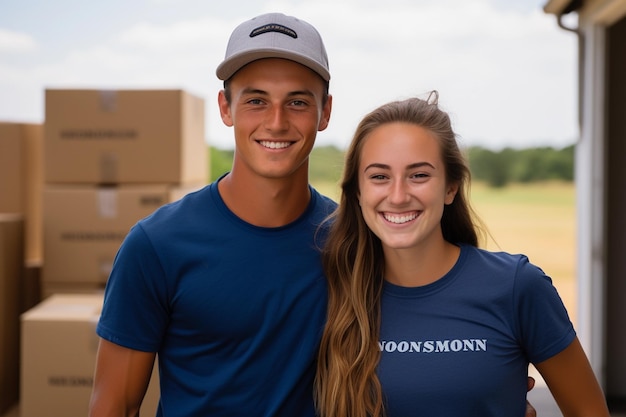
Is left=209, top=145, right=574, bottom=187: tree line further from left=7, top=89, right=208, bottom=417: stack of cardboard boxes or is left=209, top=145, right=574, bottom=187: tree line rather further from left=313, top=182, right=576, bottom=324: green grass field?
left=7, top=89, right=208, bottom=417: stack of cardboard boxes

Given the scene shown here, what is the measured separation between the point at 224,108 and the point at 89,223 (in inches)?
83.9

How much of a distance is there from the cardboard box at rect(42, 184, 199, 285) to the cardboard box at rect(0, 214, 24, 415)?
167mm

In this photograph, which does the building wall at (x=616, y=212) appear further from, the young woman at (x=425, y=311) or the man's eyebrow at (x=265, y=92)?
the man's eyebrow at (x=265, y=92)

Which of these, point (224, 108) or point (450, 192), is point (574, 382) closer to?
point (450, 192)

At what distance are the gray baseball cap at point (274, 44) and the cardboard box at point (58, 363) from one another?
197 cm

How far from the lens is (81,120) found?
3654mm

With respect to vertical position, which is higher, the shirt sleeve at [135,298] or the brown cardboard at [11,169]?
the brown cardboard at [11,169]

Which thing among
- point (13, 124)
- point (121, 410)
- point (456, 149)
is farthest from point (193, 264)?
point (13, 124)

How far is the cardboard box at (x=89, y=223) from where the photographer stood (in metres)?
3.63

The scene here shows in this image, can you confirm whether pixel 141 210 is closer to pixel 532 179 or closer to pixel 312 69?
pixel 312 69

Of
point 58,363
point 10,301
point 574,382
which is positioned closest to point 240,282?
point 574,382

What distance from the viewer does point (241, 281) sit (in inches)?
61.1

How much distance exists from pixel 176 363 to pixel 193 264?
8.5 inches

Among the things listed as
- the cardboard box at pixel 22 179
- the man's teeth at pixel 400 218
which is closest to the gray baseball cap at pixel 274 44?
the man's teeth at pixel 400 218
